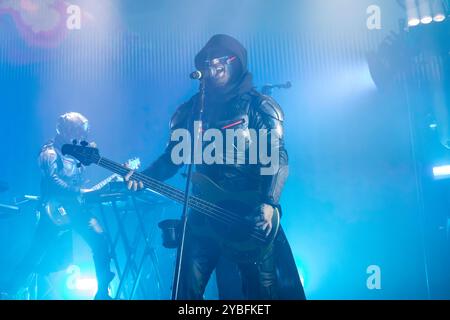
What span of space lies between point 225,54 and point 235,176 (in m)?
1.39

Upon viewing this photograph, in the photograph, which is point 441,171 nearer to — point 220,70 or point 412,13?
point 412,13

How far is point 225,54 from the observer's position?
3916 mm

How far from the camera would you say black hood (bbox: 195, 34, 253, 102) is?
3.86m

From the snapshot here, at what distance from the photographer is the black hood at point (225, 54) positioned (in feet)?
12.7

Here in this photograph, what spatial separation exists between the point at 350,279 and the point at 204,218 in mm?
3977

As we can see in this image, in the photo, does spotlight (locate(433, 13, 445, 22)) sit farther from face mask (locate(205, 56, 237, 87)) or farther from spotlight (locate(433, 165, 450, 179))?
face mask (locate(205, 56, 237, 87))

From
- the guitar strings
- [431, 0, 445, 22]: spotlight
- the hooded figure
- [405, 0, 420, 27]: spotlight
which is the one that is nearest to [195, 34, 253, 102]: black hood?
the hooded figure

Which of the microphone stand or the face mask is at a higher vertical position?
the face mask

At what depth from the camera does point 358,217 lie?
657 centimetres

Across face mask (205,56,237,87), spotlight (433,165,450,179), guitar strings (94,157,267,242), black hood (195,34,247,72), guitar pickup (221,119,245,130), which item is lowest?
guitar strings (94,157,267,242)

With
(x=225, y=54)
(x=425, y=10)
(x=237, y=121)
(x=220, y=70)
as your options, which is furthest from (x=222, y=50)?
(x=425, y=10)

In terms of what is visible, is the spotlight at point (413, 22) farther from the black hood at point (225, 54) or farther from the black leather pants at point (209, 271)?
the black leather pants at point (209, 271)
